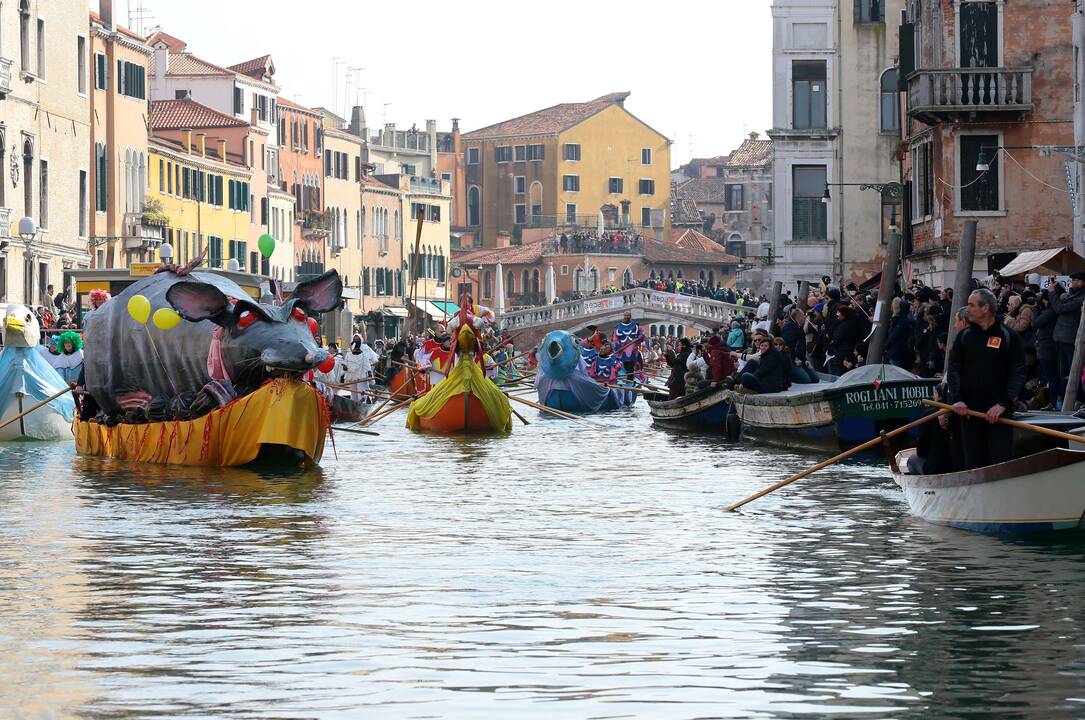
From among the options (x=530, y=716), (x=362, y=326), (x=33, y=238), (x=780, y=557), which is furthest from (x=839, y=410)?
(x=362, y=326)

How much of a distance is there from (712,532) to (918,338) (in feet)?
38.1

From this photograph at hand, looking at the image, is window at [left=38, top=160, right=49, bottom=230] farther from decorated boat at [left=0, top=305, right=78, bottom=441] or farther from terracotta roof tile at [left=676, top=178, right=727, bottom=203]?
terracotta roof tile at [left=676, top=178, right=727, bottom=203]

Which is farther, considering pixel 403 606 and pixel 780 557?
pixel 780 557

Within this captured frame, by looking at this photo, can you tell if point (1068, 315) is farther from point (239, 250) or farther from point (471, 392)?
point (239, 250)

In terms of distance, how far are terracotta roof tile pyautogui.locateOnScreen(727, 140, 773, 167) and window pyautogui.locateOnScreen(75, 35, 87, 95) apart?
66398 millimetres

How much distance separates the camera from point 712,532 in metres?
17.2

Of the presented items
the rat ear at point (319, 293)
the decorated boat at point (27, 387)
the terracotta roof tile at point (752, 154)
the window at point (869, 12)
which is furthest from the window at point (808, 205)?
the terracotta roof tile at point (752, 154)

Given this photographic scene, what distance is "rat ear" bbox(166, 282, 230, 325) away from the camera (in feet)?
75.5

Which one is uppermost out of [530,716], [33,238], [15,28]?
[15,28]

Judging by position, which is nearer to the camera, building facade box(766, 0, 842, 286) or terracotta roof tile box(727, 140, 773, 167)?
building facade box(766, 0, 842, 286)

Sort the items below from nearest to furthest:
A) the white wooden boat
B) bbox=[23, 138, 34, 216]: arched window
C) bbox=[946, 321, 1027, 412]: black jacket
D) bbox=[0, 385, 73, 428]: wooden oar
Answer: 1. the white wooden boat
2. bbox=[946, 321, 1027, 412]: black jacket
3. bbox=[0, 385, 73, 428]: wooden oar
4. bbox=[23, 138, 34, 216]: arched window

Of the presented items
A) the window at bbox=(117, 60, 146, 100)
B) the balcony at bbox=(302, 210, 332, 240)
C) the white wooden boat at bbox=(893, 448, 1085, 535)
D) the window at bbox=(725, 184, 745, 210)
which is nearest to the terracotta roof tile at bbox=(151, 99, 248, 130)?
the window at bbox=(117, 60, 146, 100)

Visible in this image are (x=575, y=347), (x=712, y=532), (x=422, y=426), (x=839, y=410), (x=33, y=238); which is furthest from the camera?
(x=33, y=238)

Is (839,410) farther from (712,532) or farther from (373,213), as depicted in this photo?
(373,213)
